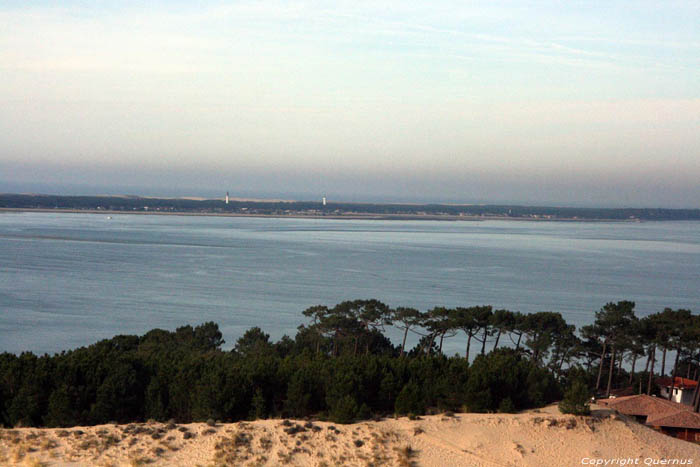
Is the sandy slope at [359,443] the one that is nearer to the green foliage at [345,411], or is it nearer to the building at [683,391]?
the green foliage at [345,411]

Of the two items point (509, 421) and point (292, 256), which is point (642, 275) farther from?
point (509, 421)

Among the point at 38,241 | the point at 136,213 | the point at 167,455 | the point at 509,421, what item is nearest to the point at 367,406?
the point at 509,421

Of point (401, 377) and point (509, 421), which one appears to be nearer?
point (509, 421)

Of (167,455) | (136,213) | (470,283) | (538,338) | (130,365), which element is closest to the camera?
(167,455)

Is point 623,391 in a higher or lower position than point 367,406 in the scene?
lower

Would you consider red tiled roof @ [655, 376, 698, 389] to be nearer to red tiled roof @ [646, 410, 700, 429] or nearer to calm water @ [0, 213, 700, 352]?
red tiled roof @ [646, 410, 700, 429]

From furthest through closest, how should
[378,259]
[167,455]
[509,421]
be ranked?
[378,259] < [509,421] < [167,455]

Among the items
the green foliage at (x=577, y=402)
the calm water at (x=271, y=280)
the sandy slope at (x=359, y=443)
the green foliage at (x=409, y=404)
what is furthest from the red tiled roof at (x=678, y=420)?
the calm water at (x=271, y=280)
